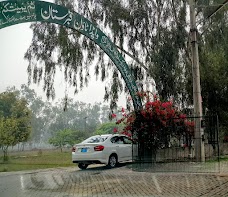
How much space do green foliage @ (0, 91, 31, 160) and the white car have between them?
1485 cm

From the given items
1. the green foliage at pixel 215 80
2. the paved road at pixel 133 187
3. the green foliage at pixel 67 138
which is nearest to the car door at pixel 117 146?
the paved road at pixel 133 187

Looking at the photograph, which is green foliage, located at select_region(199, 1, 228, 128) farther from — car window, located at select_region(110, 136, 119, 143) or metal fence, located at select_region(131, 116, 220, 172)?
car window, located at select_region(110, 136, 119, 143)

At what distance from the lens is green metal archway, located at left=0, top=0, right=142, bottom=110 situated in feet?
36.7

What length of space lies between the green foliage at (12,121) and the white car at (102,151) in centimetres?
1485

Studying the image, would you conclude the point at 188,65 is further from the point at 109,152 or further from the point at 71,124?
the point at 71,124

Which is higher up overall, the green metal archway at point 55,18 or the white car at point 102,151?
the green metal archway at point 55,18

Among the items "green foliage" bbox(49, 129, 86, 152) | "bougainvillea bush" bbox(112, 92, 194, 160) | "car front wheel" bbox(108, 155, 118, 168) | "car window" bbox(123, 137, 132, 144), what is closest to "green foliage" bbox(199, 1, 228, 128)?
"bougainvillea bush" bbox(112, 92, 194, 160)

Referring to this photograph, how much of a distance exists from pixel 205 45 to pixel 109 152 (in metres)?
9.09

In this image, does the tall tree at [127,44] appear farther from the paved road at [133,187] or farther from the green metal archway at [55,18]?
the paved road at [133,187]

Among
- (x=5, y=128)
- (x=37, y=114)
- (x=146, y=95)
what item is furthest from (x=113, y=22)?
(x=37, y=114)

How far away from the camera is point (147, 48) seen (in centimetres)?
1781

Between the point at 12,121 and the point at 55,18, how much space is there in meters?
15.8

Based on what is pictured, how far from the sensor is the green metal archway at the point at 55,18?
36.7 ft

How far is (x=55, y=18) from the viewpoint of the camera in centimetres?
1314
